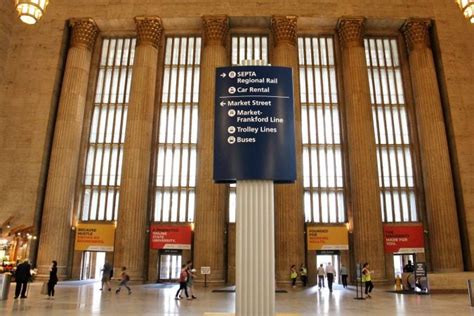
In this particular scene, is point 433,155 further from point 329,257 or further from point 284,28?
point 284,28

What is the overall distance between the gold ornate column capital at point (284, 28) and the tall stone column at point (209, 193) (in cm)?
373

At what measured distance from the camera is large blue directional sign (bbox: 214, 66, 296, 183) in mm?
6871

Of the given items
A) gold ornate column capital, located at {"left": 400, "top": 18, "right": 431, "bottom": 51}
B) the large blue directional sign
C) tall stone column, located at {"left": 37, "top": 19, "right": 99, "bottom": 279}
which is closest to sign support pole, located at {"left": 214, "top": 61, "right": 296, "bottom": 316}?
the large blue directional sign

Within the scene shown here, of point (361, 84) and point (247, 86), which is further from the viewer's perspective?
point (361, 84)

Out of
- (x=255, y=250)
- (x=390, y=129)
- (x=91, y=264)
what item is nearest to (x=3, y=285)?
(x=255, y=250)

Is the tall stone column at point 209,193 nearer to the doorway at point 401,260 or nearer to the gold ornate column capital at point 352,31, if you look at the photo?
the gold ornate column capital at point 352,31

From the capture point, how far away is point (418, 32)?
982 inches

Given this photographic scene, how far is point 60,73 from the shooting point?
2528 cm

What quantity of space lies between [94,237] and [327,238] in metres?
14.0

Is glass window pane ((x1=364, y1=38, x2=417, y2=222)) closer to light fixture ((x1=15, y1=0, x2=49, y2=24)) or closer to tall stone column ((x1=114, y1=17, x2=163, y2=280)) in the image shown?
tall stone column ((x1=114, y1=17, x2=163, y2=280))

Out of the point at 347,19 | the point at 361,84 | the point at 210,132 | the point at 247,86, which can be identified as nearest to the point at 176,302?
the point at 247,86

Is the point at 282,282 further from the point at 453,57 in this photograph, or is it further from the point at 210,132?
the point at 453,57

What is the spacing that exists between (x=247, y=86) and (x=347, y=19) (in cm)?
2055

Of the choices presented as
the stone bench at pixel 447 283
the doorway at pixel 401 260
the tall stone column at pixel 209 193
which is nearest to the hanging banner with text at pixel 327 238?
the doorway at pixel 401 260
